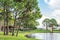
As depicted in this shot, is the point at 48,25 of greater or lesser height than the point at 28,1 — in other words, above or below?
below

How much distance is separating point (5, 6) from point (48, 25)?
2905 inches

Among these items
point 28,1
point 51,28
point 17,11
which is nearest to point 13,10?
point 17,11

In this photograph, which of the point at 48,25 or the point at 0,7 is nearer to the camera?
the point at 0,7

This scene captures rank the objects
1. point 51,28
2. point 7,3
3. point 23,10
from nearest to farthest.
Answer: point 7,3, point 23,10, point 51,28

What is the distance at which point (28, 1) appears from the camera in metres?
51.5

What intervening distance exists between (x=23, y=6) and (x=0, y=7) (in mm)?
5181

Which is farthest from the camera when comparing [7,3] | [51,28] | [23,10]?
[51,28]

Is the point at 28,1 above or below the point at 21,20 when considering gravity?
above

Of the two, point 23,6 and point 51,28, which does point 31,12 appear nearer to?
point 23,6

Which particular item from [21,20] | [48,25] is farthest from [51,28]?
[21,20]

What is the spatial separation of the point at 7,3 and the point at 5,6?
209 centimetres

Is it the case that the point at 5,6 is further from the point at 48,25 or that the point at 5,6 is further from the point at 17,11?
the point at 48,25

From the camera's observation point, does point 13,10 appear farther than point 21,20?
No

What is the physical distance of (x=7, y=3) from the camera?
46938mm
